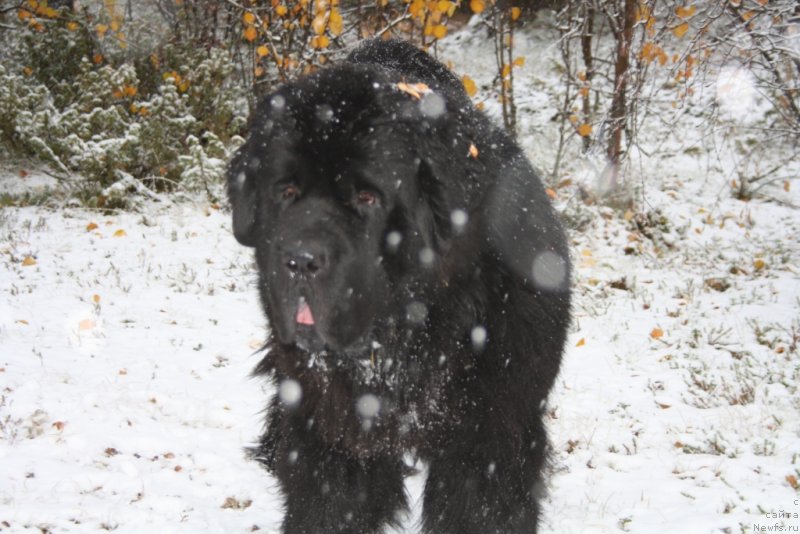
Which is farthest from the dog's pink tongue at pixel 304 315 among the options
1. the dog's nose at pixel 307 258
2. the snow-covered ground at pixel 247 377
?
the snow-covered ground at pixel 247 377

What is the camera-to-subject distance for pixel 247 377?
383 cm

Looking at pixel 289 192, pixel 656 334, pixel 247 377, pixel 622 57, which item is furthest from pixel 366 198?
pixel 622 57

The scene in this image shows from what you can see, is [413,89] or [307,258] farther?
[413,89]

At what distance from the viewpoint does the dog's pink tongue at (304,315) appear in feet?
6.80

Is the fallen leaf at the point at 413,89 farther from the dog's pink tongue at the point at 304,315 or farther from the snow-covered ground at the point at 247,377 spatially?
the snow-covered ground at the point at 247,377

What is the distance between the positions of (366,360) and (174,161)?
6369 millimetres

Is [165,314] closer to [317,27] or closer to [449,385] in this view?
[317,27]

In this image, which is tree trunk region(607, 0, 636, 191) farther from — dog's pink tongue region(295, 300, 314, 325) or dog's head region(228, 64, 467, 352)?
dog's pink tongue region(295, 300, 314, 325)

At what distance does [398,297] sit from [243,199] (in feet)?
2.00

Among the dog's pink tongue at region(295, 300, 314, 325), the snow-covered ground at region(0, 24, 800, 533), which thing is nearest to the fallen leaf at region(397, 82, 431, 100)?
the dog's pink tongue at region(295, 300, 314, 325)

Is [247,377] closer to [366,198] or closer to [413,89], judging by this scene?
[366,198]

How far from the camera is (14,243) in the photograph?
6.14m

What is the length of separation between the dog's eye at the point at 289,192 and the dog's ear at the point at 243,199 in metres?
0.17

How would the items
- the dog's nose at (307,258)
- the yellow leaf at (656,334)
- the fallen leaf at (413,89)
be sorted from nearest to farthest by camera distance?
the dog's nose at (307,258), the fallen leaf at (413,89), the yellow leaf at (656,334)
